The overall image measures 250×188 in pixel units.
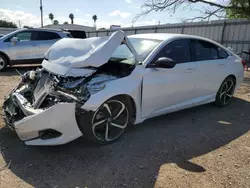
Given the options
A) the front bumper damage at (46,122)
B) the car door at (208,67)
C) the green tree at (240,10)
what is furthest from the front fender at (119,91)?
the green tree at (240,10)

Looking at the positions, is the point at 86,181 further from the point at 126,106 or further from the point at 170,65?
the point at 170,65

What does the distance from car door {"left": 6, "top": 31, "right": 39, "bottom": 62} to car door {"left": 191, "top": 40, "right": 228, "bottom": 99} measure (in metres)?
7.93

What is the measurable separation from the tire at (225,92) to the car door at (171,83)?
3.66ft

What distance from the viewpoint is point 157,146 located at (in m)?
3.59

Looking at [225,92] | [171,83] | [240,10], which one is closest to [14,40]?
[171,83]

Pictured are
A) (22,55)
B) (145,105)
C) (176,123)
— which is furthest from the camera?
(22,55)

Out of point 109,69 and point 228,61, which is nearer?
point 109,69

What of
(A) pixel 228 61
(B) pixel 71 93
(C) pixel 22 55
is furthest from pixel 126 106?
(C) pixel 22 55

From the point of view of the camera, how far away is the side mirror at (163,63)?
369 cm

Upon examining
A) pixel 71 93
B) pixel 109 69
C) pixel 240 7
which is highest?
pixel 240 7

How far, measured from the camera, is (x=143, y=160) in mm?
3182

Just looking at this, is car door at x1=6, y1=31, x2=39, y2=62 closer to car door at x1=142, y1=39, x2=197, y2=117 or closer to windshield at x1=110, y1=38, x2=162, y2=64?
windshield at x1=110, y1=38, x2=162, y2=64

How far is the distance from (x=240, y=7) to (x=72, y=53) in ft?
46.0

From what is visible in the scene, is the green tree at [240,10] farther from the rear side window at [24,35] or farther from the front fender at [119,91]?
the front fender at [119,91]
